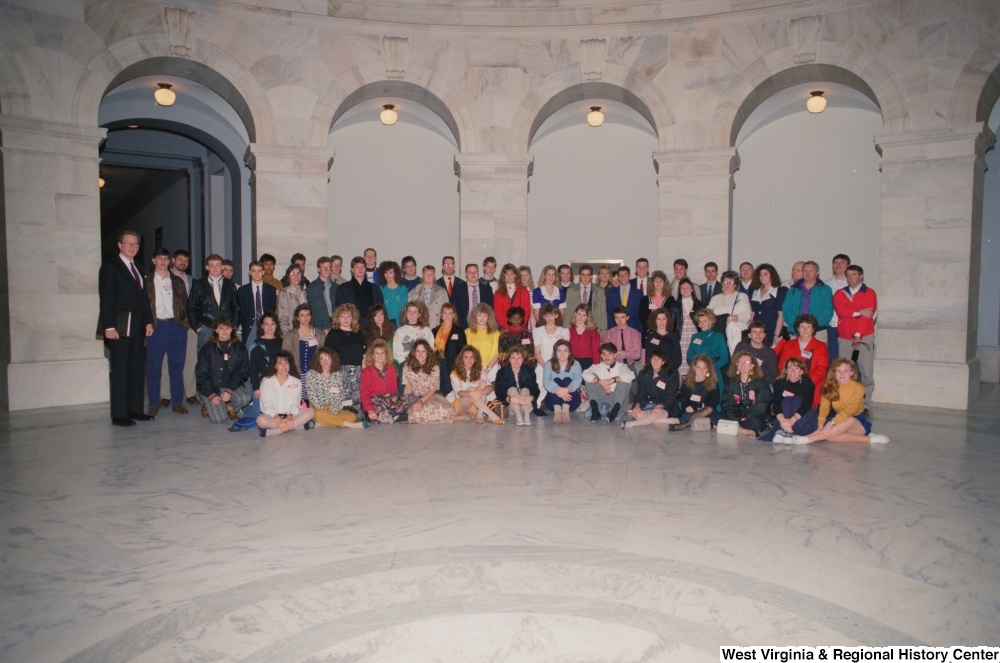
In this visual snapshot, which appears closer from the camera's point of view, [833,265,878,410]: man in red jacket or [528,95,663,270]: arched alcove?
[833,265,878,410]: man in red jacket

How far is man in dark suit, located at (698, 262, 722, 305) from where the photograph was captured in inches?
346

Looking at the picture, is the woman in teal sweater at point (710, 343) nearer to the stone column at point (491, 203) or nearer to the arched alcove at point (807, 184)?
the stone column at point (491, 203)

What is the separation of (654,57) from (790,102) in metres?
2.74

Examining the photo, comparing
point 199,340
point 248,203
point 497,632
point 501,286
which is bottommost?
point 497,632

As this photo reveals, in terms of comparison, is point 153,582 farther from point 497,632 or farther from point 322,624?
point 497,632

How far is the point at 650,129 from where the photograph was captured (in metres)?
12.3

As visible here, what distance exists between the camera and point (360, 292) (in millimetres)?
8461

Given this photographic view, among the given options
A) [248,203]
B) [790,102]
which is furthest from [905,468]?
[248,203]

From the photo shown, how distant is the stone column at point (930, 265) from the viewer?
8.73 meters

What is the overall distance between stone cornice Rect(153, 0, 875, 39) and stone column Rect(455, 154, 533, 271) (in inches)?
72.3

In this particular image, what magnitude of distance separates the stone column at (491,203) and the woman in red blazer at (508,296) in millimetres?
1407

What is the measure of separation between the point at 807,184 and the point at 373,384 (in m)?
8.19

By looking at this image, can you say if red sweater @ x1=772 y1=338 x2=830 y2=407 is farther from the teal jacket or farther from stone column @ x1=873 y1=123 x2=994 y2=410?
stone column @ x1=873 y1=123 x2=994 y2=410

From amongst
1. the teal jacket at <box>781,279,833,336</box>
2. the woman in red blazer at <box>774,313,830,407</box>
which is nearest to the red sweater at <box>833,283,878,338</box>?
the teal jacket at <box>781,279,833,336</box>
